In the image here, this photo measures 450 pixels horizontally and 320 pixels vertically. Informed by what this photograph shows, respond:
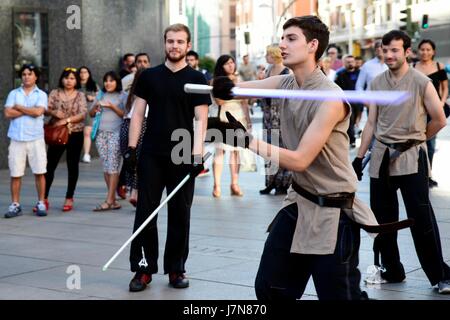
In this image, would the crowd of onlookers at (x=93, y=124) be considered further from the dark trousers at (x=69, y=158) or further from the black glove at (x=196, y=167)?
the black glove at (x=196, y=167)

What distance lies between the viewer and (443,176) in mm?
14461

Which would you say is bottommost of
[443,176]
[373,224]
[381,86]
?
[443,176]

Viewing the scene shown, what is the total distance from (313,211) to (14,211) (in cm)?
645

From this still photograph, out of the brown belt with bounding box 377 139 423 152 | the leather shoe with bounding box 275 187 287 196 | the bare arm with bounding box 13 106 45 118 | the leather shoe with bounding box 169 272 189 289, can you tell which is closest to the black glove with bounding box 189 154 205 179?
the leather shoe with bounding box 169 272 189 289

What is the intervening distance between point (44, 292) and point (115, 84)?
524cm

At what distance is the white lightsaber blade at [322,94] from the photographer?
425 cm

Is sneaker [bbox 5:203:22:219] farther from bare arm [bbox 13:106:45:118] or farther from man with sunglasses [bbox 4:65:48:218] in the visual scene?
bare arm [bbox 13:106:45:118]

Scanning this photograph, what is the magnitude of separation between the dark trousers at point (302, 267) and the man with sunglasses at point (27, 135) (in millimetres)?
6231

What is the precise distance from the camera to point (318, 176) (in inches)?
192

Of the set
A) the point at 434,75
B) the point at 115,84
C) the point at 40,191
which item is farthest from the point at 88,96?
the point at 434,75

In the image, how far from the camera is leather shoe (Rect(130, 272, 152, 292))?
6.79m

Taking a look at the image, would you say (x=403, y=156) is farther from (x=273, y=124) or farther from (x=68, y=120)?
(x=273, y=124)

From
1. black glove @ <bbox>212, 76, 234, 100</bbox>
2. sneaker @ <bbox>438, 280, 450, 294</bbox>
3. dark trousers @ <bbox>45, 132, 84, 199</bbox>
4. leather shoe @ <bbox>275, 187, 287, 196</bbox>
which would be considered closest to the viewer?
black glove @ <bbox>212, 76, 234, 100</bbox>
